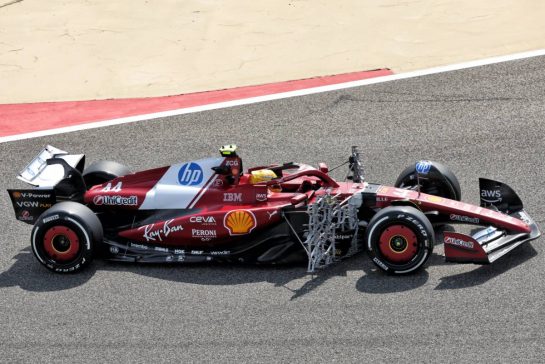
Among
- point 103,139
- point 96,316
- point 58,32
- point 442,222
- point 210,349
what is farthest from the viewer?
point 58,32

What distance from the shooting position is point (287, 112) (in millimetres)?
15789

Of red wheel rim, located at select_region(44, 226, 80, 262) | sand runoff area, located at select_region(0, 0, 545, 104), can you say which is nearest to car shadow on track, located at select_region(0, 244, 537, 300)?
red wheel rim, located at select_region(44, 226, 80, 262)

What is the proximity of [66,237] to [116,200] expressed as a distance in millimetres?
717

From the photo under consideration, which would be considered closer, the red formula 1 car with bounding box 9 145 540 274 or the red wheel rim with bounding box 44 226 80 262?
the red formula 1 car with bounding box 9 145 540 274

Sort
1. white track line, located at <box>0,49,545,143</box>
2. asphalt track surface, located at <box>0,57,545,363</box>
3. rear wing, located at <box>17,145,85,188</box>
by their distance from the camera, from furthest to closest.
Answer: white track line, located at <box>0,49,545,143</box>, rear wing, located at <box>17,145,85,188</box>, asphalt track surface, located at <box>0,57,545,363</box>

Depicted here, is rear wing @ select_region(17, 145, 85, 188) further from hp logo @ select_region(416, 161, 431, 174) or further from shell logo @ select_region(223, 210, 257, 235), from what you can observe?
hp logo @ select_region(416, 161, 431, 174)

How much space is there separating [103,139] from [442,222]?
231 inches

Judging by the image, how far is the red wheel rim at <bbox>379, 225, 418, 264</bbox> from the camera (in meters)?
10.8

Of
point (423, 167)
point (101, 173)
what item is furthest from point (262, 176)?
point (101, 173)

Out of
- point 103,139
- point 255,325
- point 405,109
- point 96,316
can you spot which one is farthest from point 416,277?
point 103,139

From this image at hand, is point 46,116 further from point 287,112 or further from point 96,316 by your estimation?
point 96,316

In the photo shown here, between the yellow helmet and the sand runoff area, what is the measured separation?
5.52 m

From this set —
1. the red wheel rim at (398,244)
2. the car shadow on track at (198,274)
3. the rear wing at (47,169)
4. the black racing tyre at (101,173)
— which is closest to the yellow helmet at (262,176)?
the car shadow on track at (198,274)

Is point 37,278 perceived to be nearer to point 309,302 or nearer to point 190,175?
point 190,175
